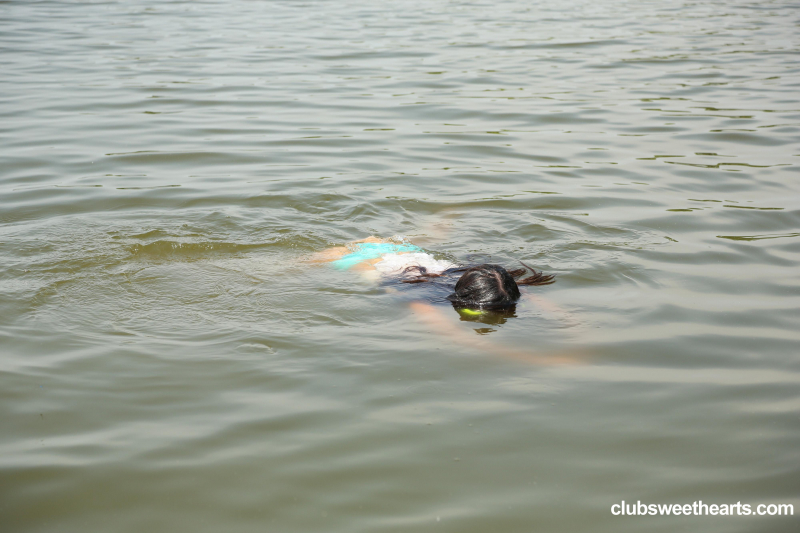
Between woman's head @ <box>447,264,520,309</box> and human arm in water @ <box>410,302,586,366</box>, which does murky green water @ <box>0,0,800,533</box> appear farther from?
woman's head @ <box>447,264,520,309</box>

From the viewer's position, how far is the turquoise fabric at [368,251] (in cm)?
504

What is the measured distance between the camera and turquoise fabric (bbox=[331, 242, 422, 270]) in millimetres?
5039

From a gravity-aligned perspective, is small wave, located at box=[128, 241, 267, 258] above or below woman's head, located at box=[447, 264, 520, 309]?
above

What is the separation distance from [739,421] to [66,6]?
1804 centimetres

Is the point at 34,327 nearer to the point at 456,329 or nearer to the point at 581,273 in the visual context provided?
the point at 456,329

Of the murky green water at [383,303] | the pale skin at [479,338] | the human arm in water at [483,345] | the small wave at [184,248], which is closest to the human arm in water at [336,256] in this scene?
the pale skin at [479,338]

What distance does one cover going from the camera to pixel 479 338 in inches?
160

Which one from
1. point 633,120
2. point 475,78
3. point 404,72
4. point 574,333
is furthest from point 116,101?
point 574,333

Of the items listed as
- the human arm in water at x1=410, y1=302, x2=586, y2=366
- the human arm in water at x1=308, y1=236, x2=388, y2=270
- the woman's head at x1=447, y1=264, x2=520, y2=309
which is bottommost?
the human arm in water at x1=410, y1=302, x2=586, y2=366

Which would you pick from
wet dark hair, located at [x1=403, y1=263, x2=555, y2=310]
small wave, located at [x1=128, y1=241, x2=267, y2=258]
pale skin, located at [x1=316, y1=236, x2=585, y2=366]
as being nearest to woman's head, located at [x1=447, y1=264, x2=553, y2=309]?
wet dark hair, located at [x1=403, y1=263, x2=555, y2=310]

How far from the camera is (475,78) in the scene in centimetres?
1115

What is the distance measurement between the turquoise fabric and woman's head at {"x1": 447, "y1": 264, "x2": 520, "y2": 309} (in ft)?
2.82

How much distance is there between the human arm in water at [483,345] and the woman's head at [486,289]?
18cm

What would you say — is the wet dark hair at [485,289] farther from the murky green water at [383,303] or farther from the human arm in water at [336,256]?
the human arm in water at [336,256]
